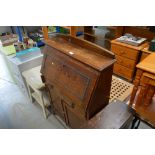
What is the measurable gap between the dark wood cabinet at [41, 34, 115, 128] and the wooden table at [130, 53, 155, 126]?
1.06 feet

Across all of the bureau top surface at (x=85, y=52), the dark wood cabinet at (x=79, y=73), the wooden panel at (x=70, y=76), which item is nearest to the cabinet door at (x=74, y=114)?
the dark wood cabinet at (x=79, y=73)

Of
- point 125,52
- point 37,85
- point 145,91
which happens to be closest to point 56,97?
point 37,85

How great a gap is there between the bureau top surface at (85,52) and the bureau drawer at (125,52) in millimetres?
1058

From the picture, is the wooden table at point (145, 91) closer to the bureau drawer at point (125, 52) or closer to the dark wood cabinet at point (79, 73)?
the dark wood cabinet at point (79, 73)

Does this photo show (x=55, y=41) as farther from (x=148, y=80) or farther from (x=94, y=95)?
(x=148, y=80)

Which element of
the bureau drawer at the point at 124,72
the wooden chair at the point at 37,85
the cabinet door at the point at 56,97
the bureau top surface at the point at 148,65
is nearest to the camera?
the bureau top surface at the point at 148,65

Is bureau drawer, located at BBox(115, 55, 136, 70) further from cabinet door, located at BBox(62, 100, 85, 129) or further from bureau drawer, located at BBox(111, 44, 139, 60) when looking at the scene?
cabinet door, located at BBox(62, 100, 85, 129)

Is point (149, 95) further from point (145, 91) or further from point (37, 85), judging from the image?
point (37, 85)

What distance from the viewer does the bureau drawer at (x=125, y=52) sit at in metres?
1.95

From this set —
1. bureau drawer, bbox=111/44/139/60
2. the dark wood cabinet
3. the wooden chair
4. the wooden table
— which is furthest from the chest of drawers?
the wooden chair

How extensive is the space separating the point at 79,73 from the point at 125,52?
4.13ft

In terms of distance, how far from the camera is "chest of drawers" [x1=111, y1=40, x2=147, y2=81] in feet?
6.40
